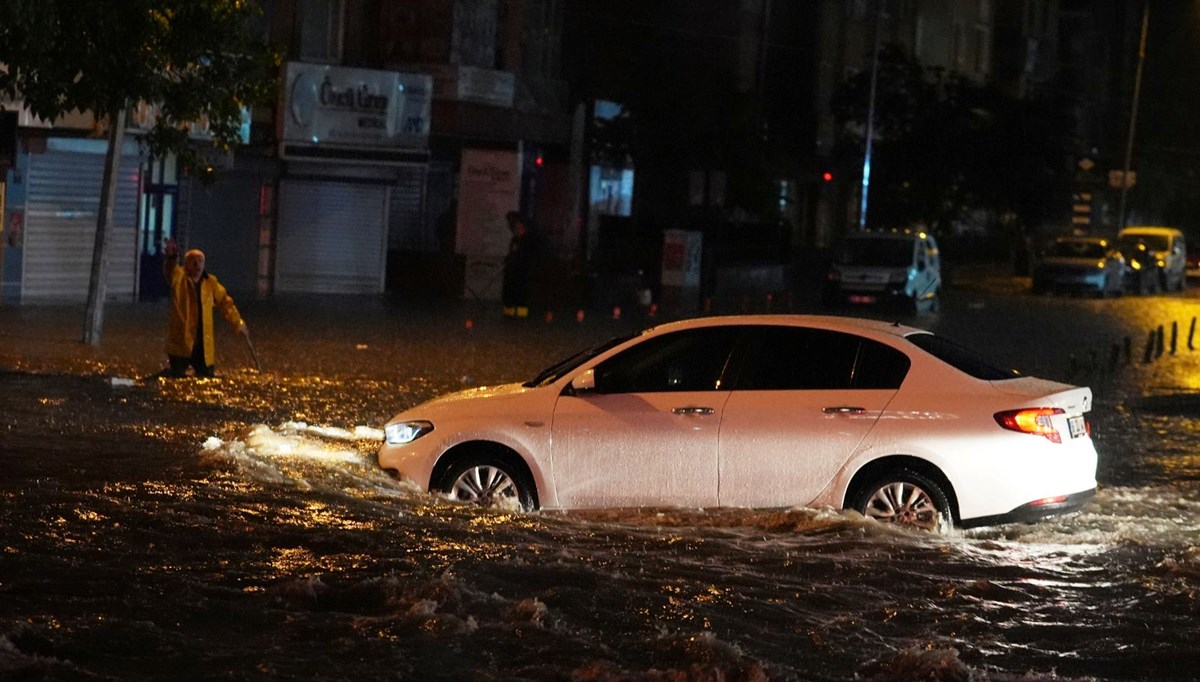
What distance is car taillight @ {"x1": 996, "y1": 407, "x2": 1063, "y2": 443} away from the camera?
9852 millimetres

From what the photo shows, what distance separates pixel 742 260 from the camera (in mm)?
42562

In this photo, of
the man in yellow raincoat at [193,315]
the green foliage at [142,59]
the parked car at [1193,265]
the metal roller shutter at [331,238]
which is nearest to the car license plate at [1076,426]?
the man in yellow raincoat at [193,315]

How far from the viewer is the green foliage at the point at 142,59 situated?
17203 millimetres

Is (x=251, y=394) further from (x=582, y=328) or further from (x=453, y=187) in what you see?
(x=453, y=187)

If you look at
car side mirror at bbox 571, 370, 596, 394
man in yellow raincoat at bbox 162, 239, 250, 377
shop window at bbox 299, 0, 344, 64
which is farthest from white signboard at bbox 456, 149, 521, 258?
car side mirror at bbox 571, 370, 596, 394

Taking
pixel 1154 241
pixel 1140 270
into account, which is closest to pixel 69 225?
pixel 1140 270

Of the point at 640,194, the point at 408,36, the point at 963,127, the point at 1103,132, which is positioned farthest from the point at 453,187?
the point at 1103,132

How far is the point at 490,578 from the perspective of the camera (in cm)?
885

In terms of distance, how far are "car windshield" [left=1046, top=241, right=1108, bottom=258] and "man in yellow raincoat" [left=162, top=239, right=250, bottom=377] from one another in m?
33.3

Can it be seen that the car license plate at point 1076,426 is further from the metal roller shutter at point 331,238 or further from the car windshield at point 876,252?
the car windshield at point 876,252

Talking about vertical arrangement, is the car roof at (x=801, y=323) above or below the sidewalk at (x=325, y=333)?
above

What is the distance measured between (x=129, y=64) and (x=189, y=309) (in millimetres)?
2918

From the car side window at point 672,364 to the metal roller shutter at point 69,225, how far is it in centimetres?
1873

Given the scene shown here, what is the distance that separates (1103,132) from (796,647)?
8550 centimetres
